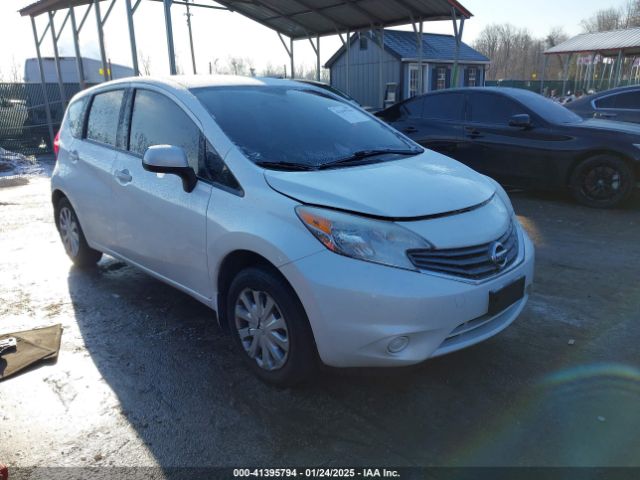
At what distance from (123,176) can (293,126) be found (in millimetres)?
1330

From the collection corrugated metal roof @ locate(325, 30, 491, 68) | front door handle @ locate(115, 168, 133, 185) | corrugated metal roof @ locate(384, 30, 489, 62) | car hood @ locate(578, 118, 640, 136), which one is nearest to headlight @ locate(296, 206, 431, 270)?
front door handle @ locate(115, 168, 133, 185)

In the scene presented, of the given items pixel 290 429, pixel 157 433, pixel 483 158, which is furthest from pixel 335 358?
pixel 483 158

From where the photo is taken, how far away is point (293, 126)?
336cm

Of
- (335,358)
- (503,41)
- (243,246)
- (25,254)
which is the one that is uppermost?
(503,41)

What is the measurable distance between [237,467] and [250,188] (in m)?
1.38

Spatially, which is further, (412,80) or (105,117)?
(412,80)

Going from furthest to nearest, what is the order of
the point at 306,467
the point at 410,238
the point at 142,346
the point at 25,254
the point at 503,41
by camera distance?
the point at 503,41 < the point at 25,254 < the point at 142,346 < the point at 410,238 < the point at 306,467

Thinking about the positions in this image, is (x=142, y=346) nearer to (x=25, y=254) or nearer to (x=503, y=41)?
(x=25, y=254)

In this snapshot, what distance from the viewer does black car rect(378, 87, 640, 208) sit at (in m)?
6.56

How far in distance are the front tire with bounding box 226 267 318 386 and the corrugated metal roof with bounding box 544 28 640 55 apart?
2722 centimetres

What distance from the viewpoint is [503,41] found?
89.8m

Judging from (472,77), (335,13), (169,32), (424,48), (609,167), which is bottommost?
(609,167)

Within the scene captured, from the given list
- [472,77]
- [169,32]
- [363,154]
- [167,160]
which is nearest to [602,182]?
[363,154]

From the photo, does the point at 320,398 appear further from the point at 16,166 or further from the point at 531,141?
the point at 16,166
